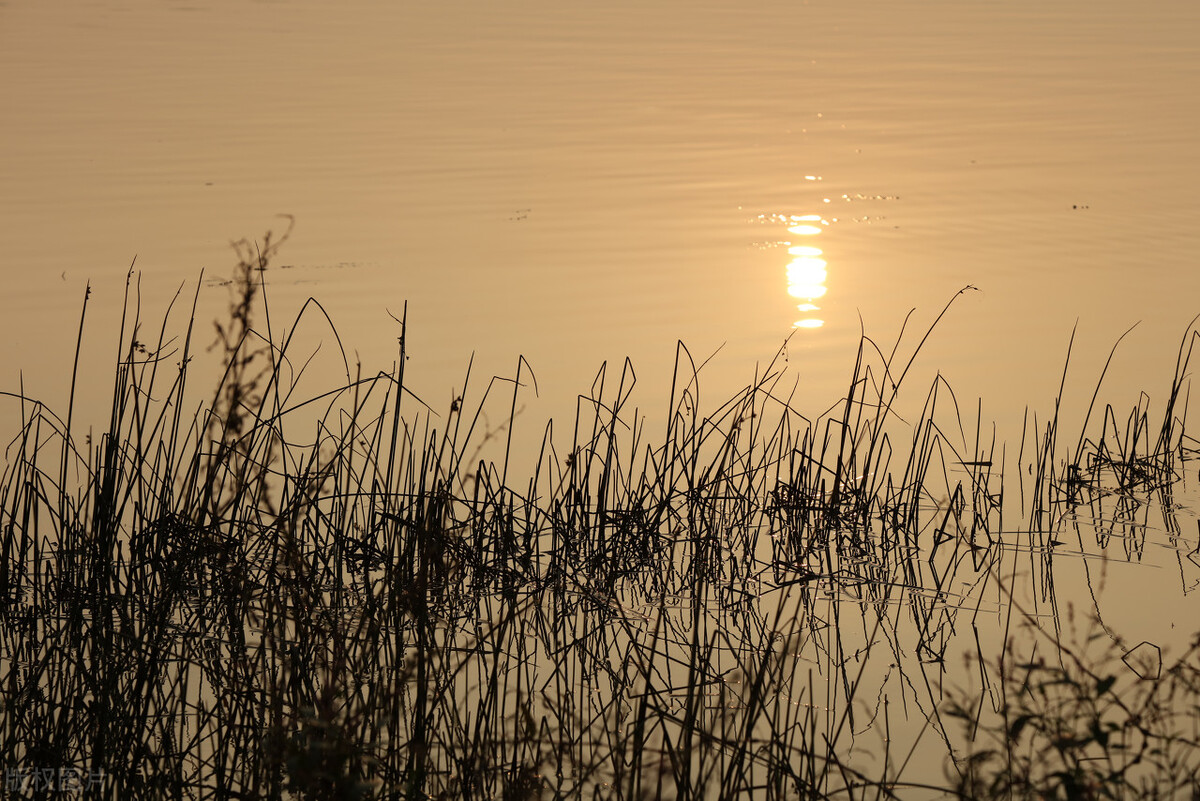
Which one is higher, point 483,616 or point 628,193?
point 628,193

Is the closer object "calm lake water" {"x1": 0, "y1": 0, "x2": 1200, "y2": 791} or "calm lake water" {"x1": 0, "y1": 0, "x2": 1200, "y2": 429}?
A: "calm lake water" {"x1": 0, "y1": 0, "x2": 1200, "y2": 791}

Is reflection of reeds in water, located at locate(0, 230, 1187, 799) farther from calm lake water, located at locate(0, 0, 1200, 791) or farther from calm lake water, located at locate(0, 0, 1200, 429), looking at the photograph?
calm lake water, located at locate(0, 0, 1200, 429)

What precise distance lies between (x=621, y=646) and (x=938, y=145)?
8.42 metres

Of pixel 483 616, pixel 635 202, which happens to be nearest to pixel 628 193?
pixel 635 202

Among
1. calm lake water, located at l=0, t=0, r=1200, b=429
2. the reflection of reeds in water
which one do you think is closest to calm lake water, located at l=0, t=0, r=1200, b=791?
calm lake water, located at l=0, t=0, r=1200, b=429

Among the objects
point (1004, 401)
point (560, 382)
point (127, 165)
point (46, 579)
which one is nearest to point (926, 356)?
point (1004, 401)

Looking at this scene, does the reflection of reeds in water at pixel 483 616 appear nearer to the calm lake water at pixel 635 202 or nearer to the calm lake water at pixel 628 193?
the calm lake water at pixel 635 202

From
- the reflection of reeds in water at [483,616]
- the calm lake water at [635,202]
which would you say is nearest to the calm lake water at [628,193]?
the calm lake water at [635,202]

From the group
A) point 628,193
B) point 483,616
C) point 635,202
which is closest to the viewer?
point 483,616

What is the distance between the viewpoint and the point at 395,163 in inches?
414

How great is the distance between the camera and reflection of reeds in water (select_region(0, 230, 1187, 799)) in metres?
2.82

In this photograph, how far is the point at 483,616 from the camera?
3854 millimetres

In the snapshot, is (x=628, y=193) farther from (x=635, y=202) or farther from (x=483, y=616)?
(x=483, y=616)

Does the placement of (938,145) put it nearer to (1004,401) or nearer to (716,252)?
(716,252)
